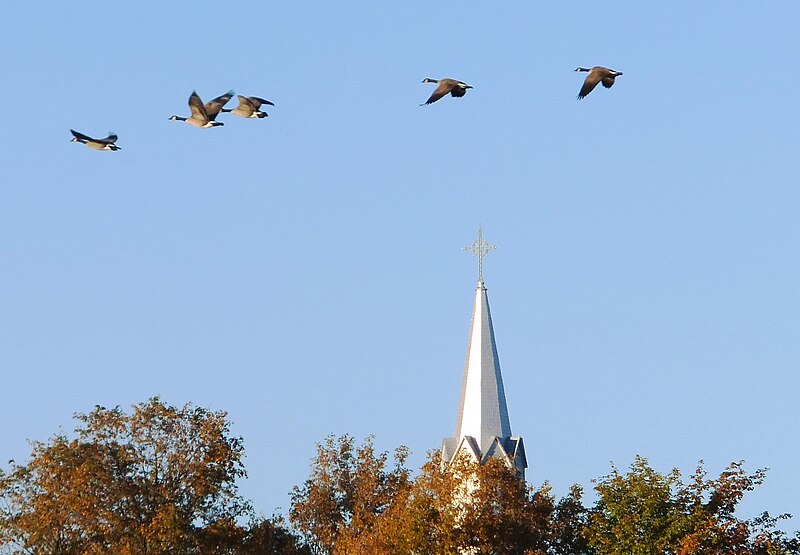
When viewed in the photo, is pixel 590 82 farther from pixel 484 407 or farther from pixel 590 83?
pixel 484 407

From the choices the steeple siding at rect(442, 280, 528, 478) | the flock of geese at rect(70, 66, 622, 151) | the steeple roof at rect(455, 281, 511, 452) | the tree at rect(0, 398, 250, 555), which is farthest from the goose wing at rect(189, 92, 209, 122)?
the steeple roof at rect(455, 281, 511, 452)

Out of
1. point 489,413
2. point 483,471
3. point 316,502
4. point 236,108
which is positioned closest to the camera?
point 236,108

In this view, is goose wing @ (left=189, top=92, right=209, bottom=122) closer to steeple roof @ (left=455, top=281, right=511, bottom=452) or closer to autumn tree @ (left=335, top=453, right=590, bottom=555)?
autumn tree @ (left=335, top=453, right=590, bottom=555)

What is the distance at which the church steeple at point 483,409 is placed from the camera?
279 feet

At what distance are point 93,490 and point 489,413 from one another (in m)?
31.0

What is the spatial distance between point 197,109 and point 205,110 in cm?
26

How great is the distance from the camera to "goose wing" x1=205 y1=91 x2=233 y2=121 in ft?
134

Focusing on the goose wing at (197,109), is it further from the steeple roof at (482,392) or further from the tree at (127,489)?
the steeple roof at (482,392)

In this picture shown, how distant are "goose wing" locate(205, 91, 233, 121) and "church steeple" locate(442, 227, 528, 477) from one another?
43152mm

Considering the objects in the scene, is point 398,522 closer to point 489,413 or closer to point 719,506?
point 719,506

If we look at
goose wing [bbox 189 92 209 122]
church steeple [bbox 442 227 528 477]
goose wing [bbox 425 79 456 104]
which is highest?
church steeple [bbox 442 227 528 477]

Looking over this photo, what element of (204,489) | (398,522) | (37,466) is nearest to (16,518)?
(37,466)

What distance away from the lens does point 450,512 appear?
5806 cm

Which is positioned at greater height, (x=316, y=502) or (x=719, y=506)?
(x=316, y=502)
